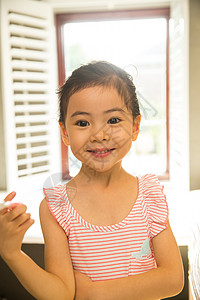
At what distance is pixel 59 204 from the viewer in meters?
0.72

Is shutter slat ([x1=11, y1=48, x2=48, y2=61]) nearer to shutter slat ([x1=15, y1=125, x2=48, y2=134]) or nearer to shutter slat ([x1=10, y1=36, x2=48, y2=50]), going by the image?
shutter slat ([x1=10, y1=36, x2=48, y2=50])

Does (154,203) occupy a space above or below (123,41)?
below

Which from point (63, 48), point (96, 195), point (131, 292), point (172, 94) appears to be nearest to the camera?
point (131, 292)

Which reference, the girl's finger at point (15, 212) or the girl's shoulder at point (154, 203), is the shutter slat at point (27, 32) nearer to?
the girl's shoulder at point (154, 203)

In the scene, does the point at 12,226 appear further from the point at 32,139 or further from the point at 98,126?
the point at 32,139

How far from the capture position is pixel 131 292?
617 mm

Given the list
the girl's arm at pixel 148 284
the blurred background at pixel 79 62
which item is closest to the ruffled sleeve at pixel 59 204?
the girl's arm at pixel 148 284

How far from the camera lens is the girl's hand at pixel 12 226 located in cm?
55

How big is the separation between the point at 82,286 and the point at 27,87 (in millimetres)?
1778

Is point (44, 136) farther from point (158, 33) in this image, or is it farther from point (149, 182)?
point (149, 182)

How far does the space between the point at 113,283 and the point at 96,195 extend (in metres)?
0.19

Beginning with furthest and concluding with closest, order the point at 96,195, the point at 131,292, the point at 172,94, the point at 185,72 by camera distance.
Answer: the point at 172,94 → the point at 185,72 → the point at 96,195 → the point at 131,292

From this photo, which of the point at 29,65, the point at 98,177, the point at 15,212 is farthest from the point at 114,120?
the point at 29,65

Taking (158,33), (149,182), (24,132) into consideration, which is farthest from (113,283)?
(158,33)
